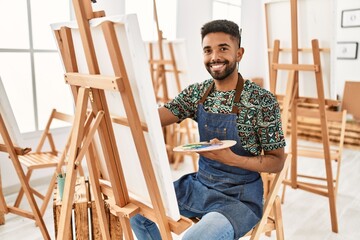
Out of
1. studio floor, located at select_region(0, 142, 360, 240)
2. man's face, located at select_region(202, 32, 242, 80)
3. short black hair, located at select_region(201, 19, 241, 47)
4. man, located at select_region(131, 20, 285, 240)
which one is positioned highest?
short black hair, located at select_region(201, 19, 241, 47)

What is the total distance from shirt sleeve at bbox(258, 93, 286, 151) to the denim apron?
111 mm

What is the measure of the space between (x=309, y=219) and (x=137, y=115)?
6.82ft

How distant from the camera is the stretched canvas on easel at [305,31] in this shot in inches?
87.0

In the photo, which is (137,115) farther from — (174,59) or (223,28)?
(174,59)

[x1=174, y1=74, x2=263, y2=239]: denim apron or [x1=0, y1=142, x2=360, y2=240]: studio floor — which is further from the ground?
[x1=174, y1=74, x2=263, y2=239]: denim apron

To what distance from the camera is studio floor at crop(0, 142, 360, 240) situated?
2412 millimetres

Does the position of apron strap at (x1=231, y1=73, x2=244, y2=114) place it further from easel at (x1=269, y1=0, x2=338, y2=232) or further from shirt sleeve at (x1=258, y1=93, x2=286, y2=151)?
easel at (x1=269, y1=0, x2=338, y2=232)

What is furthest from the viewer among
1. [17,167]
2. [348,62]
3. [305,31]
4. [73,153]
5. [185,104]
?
[348,62]

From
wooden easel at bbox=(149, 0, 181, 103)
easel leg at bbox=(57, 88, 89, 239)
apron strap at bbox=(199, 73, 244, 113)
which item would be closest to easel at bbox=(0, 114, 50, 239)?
easel leg at bbox=(57, 88, 89, 239)

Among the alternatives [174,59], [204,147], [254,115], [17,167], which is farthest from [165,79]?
[204,147]

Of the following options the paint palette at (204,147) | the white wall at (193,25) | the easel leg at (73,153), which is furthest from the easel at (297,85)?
the white wall at (193,25)

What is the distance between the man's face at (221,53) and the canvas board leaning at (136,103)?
56 centimetres

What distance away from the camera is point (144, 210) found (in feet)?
4.33

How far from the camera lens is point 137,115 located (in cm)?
113
